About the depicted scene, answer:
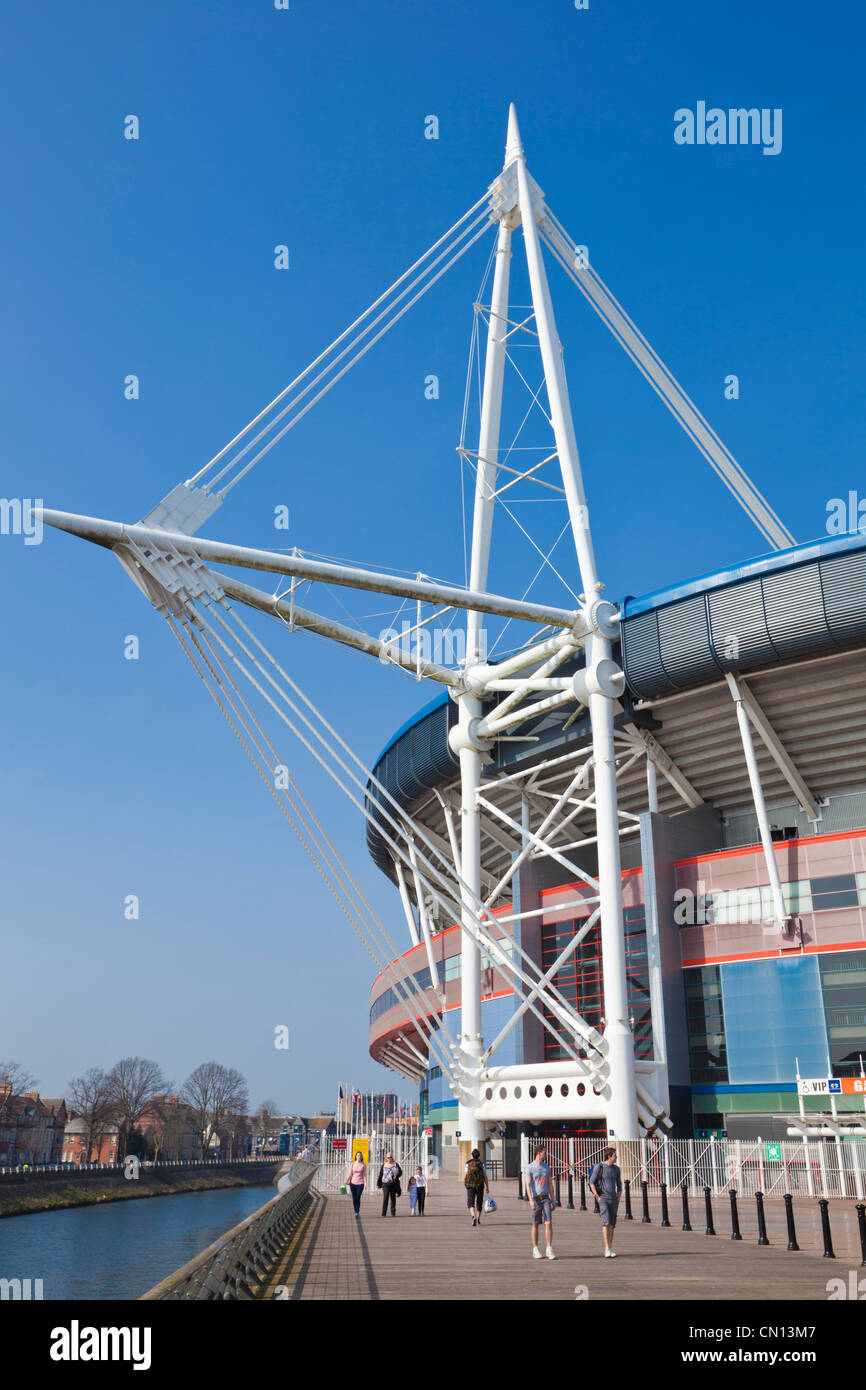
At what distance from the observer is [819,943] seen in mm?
34031

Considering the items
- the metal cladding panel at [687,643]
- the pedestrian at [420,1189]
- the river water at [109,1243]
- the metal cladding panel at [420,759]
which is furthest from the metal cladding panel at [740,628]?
the river water at [109,1243]

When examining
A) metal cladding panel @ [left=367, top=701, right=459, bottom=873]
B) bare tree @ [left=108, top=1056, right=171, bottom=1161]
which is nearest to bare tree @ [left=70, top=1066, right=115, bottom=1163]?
bare tree @ [left=108, top=1056, right=171, bottom=1161]

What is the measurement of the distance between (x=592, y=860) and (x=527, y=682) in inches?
618

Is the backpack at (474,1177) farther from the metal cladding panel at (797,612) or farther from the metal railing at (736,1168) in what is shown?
the metal cladding panel at (797,612)

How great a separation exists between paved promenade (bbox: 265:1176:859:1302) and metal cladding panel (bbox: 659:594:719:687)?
55.3 ft

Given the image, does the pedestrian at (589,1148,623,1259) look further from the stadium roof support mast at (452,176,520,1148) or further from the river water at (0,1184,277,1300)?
the river water at (0,1184,277,1300)

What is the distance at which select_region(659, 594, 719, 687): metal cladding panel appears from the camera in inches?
1288

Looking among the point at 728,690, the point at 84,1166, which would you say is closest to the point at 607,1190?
the point at 728,690

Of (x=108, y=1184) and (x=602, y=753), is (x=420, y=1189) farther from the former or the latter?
(x=108, y=1184)

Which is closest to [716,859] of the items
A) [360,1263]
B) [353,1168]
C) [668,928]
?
[668,928]

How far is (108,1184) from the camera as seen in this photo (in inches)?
3130

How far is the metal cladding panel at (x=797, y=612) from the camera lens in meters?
30.7

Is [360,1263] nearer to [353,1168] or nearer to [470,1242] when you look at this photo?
[470,1242]

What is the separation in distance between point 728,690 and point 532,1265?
2346 centimetres
